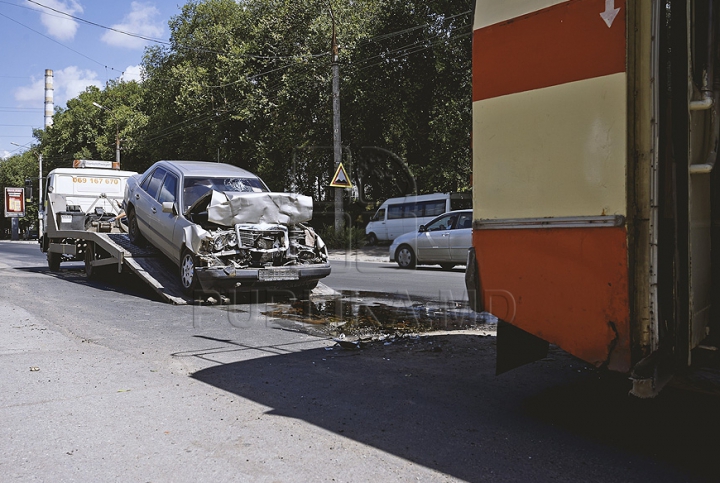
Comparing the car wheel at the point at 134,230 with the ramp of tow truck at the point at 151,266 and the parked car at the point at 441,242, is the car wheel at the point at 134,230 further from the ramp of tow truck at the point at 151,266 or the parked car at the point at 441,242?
the parked car at the point at 441,242

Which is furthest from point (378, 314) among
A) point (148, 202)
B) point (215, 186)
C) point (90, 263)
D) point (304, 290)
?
point (90, 263)

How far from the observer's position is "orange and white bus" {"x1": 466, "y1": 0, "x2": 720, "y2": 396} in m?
3.22

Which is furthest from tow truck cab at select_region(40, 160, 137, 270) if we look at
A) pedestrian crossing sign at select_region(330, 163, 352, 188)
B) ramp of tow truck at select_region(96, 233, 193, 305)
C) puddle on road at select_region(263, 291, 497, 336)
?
pedestrian crossing sign at select_region(330, 163, 352, 188)

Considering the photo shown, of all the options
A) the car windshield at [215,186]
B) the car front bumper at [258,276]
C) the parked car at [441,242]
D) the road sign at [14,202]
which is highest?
the road sign at [14,202]

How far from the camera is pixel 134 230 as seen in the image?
468 inches

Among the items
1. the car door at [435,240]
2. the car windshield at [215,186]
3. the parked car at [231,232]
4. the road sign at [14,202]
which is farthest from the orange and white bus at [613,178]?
the road sign at [14,202]

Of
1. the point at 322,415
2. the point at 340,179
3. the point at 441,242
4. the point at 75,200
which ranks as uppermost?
the point at 340,179

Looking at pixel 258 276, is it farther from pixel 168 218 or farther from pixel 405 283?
pixel 405 283

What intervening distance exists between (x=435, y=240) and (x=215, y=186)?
7193mm

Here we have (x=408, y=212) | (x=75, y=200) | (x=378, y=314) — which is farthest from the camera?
(x=408, y=212)

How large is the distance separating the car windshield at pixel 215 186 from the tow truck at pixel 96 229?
1.40 m

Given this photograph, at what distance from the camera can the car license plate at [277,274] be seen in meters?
9.11

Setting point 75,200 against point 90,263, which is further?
point 75,200

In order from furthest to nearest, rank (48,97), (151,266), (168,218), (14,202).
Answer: (48,97)
(14,202)
(151,266)
(168,218)
